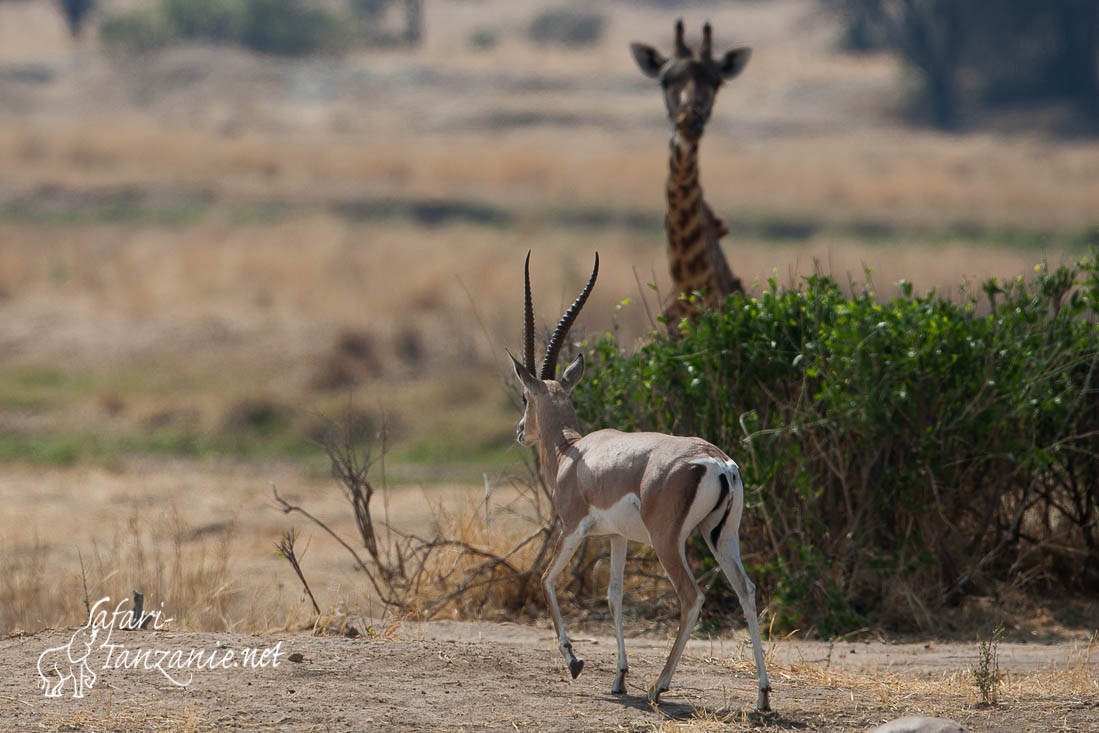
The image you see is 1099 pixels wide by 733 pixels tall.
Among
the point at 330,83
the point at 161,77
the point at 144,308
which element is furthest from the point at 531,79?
the point at 144,308

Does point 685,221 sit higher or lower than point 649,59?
lower

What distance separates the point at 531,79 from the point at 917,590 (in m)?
48.7

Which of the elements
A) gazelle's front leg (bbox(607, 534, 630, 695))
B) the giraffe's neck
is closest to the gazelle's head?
gazelle's front leg (bbox(607, 534, 630, 695))

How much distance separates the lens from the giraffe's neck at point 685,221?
10453mm

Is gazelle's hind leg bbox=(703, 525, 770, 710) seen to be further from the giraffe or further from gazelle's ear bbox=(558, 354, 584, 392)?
the giraffe

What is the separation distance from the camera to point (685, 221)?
10555mm

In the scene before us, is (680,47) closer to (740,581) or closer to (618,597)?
(618,597)

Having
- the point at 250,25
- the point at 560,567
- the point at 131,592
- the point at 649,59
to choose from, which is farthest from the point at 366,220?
the point at 250,25

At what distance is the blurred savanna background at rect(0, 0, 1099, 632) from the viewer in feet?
46.6

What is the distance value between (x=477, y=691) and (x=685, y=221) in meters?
5.10

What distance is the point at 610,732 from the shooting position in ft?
18.6

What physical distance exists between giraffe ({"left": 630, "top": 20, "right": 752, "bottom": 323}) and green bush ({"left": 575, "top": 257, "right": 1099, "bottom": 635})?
147 centimetres

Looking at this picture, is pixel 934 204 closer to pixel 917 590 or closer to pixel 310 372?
pixel 310 372

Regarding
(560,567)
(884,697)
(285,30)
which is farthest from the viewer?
(285,30)
